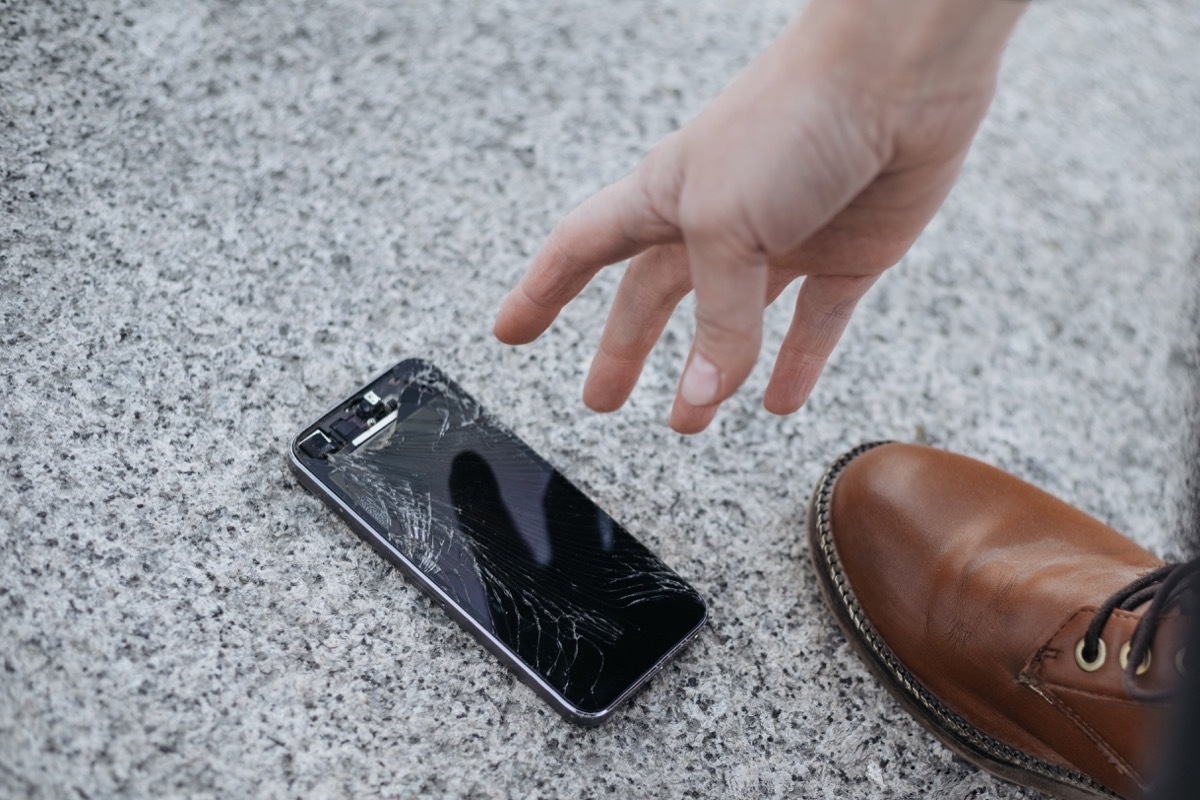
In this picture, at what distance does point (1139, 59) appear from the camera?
148 centimetres

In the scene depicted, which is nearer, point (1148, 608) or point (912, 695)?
point (1148, 608)

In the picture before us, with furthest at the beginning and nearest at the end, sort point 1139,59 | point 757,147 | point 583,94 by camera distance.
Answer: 1. point 1139,59
2. point 583,94
3. point 757,147

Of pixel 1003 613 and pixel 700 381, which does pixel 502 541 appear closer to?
pixel 700 381

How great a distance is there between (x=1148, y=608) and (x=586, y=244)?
506 millimetres

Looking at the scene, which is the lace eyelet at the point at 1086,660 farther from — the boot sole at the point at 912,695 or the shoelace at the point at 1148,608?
the boot sole at the point at 912,695

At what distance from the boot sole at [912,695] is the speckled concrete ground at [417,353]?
2 cm

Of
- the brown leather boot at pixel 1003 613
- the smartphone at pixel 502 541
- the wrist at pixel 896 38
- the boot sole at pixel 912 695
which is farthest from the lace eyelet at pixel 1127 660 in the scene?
the wrist at pixel 896 38

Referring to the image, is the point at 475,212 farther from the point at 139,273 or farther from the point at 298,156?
the point at 139,273

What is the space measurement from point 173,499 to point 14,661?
0.56 feet

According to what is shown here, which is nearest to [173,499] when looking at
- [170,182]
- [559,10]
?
[170,182]

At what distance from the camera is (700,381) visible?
0.68m

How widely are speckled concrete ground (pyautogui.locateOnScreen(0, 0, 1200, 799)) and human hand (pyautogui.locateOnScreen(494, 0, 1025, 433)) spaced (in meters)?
0.29

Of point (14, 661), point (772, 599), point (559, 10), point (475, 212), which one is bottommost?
point (772, 599)

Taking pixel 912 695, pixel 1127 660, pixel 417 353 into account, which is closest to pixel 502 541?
pixel 417 353
